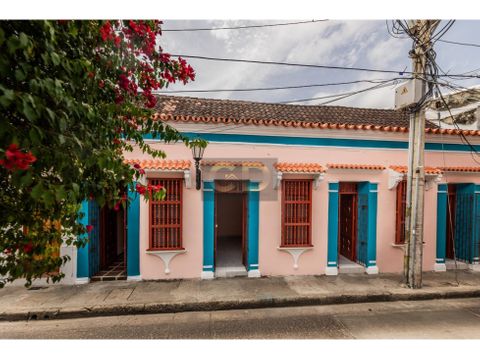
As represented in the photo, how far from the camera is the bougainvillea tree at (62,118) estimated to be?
130 cm

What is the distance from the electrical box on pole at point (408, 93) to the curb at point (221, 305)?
4043 millimetres

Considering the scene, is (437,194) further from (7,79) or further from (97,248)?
(97,248)

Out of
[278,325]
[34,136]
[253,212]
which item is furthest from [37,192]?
[253,212]

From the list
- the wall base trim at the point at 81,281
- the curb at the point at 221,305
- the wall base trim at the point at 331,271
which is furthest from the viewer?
the wall base trim at the point at 331,271

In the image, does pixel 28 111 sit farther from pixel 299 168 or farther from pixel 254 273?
pixel 254 273

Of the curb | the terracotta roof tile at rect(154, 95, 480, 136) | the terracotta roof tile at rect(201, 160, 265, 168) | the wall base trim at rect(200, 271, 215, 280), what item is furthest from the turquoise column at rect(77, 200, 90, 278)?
the terracotta roof tile at rect(201, 160, 265, 168)

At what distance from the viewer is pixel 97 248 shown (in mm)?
5625

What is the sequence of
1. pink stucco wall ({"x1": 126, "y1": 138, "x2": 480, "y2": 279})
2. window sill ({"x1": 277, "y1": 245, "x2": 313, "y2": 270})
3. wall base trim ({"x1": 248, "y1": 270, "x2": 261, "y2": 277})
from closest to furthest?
pink stucco wall ({"x1": 126, "y1": 138, "x2": 480, "y2": 279}) → wall base trim ({"x1": 248, "y1": 270, "x2": 261, "y2": 277}) → window sill ({"x1": 277, "y1": 245, "x2": 313, "y2": 270})

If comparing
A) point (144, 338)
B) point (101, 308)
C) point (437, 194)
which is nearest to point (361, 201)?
point (437, 194)

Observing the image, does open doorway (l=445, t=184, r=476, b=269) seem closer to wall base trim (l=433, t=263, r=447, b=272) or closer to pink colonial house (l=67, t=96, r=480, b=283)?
pink colonial house (l=67, t=96, r=480, b=283)

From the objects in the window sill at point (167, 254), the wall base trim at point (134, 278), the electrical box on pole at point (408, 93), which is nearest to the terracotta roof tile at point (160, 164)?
the window sill at point (167, 254)

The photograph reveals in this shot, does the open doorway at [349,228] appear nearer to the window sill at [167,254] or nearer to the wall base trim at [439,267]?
the wall base trim at [439,267]

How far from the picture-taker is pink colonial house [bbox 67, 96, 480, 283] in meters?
5.20

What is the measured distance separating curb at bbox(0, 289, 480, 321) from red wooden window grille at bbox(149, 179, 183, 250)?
1.37m
